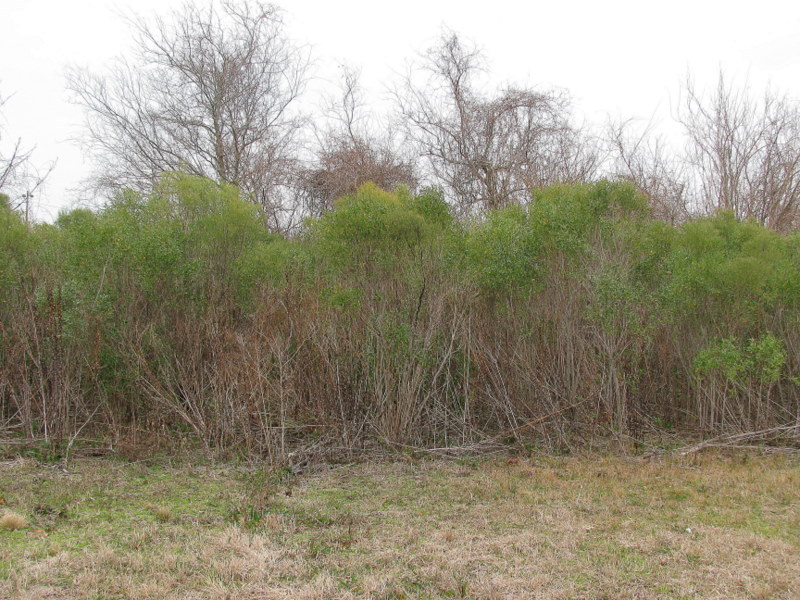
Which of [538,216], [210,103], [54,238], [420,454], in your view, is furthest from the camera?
[210,103]

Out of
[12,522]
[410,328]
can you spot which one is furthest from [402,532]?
[410,328]

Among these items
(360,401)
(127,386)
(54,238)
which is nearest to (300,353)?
(360,401)

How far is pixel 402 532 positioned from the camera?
215 inches

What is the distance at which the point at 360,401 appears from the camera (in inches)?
362

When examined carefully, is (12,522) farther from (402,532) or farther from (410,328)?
(410,328)

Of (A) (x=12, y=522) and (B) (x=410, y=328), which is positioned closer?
(A) (x=12, y=522)

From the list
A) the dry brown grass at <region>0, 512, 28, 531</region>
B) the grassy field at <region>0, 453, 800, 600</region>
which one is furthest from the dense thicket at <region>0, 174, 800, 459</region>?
the dry brown grass at <region>0, 512, 28, 531</region>

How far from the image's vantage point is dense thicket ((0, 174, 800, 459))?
9.05 m

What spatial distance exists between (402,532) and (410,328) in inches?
166

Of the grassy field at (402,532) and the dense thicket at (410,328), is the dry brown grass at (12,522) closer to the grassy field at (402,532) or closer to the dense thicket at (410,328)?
the grassy field at (402,532)

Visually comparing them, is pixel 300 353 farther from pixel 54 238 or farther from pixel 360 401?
pixel 54 238

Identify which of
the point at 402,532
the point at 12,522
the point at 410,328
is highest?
the point at 410,328

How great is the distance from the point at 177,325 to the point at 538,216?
570 cm

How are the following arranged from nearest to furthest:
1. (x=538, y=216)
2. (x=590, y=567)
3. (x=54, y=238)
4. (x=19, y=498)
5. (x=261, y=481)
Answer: (x=590, y=567), (x=19, y=498), (x=261, y=481), (x=538, y=216), (x=54, y=238)
